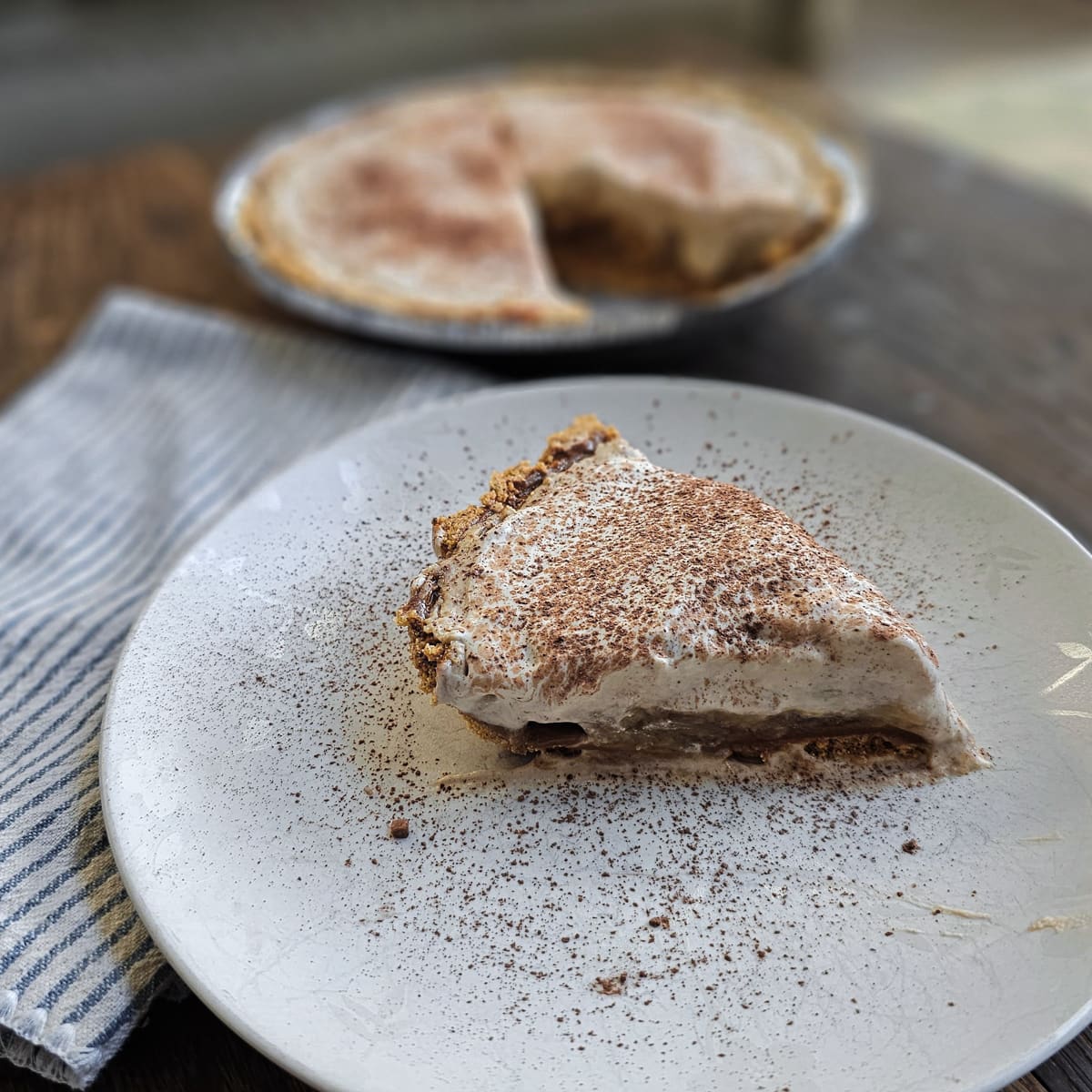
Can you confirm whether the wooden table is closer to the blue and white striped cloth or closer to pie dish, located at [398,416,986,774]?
the blue and white striped cloth

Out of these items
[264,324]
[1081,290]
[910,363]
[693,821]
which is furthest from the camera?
[264,324]

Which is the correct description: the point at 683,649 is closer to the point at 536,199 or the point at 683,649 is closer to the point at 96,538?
the point at 96,538

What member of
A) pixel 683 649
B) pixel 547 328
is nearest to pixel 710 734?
pixel 683 649

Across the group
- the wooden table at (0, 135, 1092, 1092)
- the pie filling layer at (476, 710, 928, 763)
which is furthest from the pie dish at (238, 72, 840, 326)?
the pie filling layer at (476, 710, 928, 763)

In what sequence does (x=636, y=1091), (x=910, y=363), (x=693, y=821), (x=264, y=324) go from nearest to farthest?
1. (x=636, y=1091)
2. (x=693, y=821)
3. (x=910, y=363)
4. (x=264, y=324)

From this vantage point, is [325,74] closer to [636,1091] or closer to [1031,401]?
[1031,401]

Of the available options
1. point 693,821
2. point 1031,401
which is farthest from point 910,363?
point 693,821
